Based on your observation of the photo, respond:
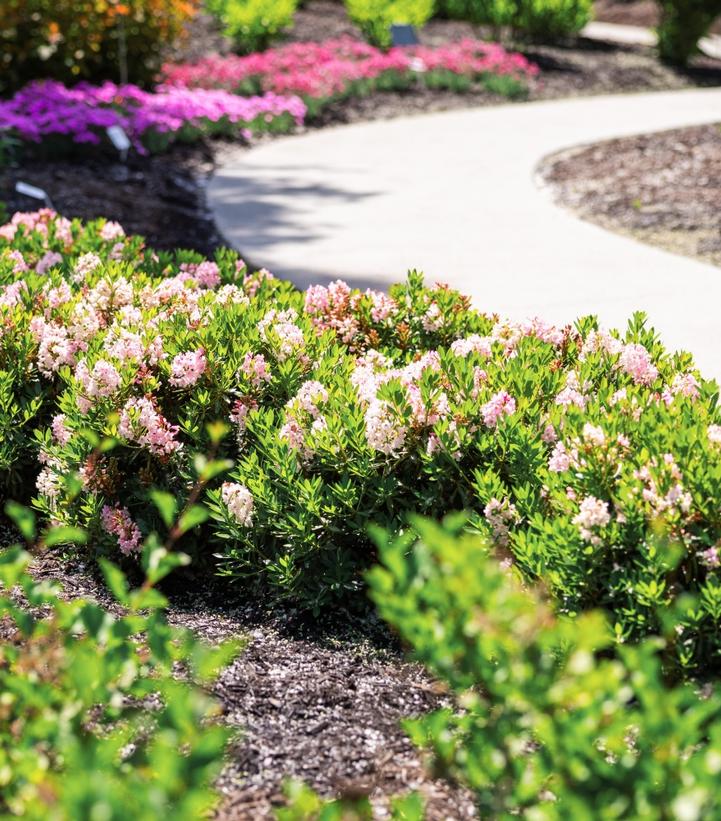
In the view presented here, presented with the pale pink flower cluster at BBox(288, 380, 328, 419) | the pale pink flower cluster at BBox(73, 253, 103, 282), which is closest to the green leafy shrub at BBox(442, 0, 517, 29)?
the pale pink flower cluster at BBox(73, 253, 103, 282)

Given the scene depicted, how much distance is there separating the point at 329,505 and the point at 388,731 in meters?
0.77

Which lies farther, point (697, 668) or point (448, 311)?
point (448, 311)

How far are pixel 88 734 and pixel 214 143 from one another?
988cm

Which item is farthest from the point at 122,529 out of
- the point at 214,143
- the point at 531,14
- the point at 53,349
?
the point at 531,14

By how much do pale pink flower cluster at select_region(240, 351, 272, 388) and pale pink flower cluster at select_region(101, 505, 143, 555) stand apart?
60 cm

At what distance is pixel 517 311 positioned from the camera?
6.16m

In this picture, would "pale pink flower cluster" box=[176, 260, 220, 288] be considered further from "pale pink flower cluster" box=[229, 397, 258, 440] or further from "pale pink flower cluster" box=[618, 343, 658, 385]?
"pale pink flower cluster" box=[618, 343, 658, 385]

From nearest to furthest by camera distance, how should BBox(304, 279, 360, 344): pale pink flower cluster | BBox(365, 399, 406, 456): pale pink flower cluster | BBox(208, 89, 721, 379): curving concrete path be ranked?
BBox(365, 399, 406, 456): pale pink flower cluster, BBox(304, 279, 360, 344): pale pink flower cluster, BBox(208, 89, 721, 379): curving concrete path

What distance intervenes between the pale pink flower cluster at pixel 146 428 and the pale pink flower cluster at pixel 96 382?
0.08 metres

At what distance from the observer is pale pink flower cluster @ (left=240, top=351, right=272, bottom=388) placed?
12.2ft

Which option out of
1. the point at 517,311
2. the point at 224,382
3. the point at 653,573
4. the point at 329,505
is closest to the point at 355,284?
the point at 517,311

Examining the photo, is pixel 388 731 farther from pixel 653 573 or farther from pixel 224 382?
pixel 224 382

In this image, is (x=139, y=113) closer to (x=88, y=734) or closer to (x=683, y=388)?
(x=683, y=388)

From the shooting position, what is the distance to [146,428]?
3.58 metres
